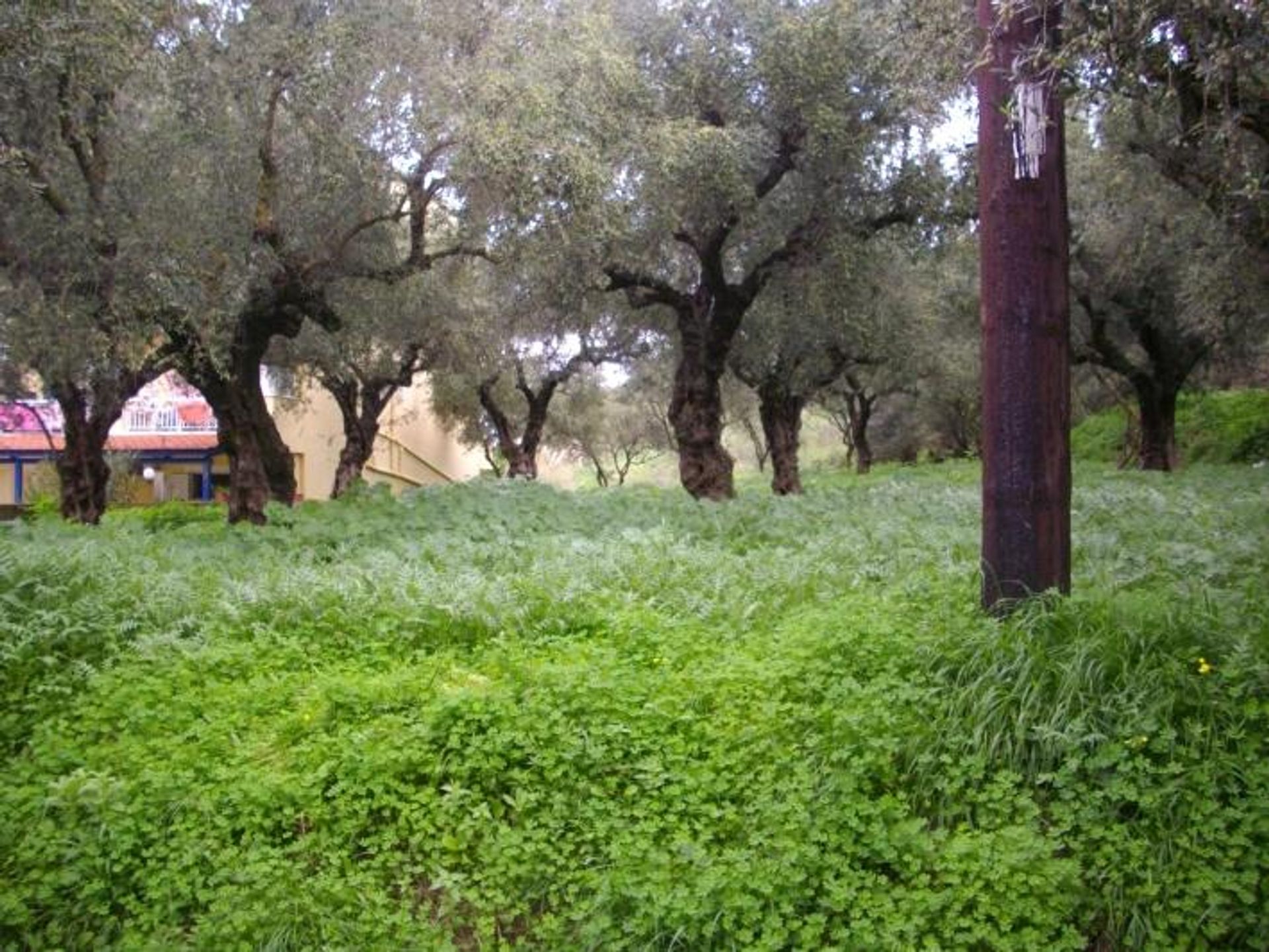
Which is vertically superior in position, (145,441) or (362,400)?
(362,400)

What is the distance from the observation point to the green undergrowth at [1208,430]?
25.9 meters

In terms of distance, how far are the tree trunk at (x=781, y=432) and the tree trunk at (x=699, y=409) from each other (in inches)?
305

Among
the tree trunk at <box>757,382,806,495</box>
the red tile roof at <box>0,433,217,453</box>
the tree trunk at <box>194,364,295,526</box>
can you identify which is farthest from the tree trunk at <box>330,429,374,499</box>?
the tree trunk at <box>194,364,295,526</box>

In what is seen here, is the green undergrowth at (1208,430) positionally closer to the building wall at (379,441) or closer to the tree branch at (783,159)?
the tree branch at (783,159)

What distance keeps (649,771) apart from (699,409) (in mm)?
13412

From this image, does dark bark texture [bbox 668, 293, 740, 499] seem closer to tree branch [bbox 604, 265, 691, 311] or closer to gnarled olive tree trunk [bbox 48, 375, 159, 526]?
tree branch [bbox 604, 265, 691, 311]

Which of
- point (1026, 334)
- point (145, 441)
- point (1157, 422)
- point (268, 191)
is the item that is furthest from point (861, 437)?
point (1026, 334)

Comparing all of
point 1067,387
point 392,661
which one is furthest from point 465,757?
point 1067,387

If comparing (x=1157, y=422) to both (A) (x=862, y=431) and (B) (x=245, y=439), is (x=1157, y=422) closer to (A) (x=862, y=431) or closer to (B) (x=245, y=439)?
(A) (x=862, y=431)

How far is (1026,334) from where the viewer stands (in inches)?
197

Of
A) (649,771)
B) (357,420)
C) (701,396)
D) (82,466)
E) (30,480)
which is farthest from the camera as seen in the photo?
(30,480)

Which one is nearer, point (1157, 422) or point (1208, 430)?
point (1157, 422)

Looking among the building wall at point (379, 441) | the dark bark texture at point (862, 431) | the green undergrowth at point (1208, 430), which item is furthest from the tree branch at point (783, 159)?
the dark bark texture at point (862, 431)

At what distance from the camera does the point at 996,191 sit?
5.11 m
